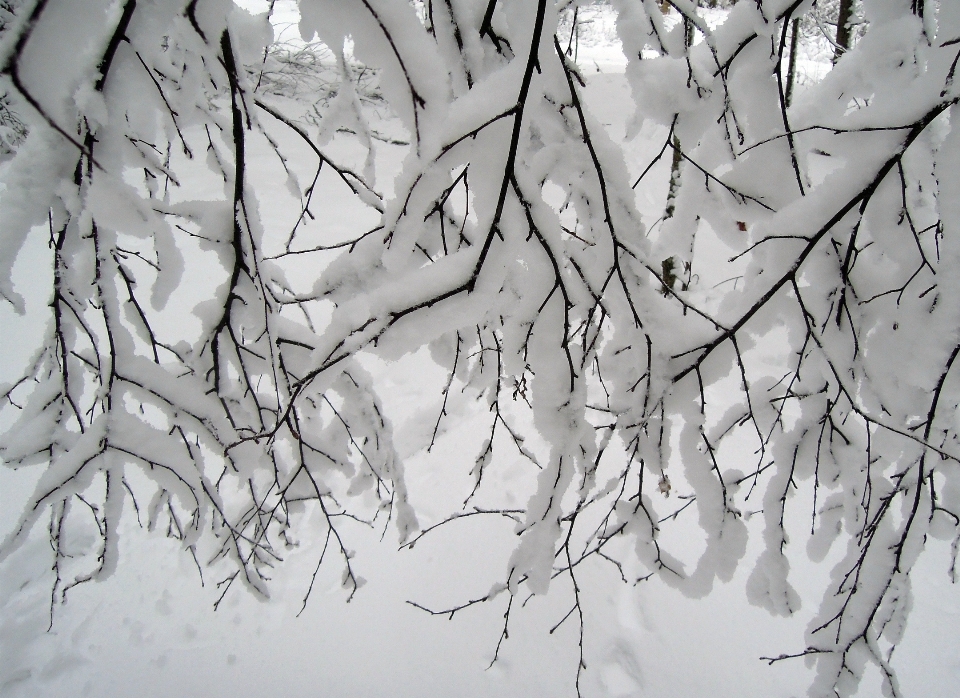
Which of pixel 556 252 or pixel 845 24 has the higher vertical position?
pixel 845 24

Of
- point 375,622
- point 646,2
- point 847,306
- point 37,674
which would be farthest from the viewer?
point 375,622

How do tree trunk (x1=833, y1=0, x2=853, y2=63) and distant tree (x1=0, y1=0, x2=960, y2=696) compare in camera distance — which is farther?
tree trunk (x1=833, y1=0, x2=853, y2=63)

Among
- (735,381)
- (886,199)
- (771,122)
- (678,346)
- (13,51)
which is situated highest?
(735,381)

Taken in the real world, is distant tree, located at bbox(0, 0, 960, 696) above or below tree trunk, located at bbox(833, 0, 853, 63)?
below

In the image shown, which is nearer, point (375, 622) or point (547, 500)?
point (547, 500)

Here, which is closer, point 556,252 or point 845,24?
point 556,252

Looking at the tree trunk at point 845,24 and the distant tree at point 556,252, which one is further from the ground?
the tree trunk at point 845,24

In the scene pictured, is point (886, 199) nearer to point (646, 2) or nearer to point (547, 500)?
point (646, 2)

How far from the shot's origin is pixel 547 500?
91cm

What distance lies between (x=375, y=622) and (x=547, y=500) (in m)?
1.81

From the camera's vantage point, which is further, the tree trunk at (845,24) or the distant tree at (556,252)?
the tree trunk at (845,24)

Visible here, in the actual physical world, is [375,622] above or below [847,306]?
below

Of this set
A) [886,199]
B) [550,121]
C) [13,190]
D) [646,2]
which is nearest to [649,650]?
[886,199]

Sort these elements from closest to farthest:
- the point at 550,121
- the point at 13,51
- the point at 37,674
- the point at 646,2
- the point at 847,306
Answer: the point at 13,51
the point at 550,121
the point at 847,306
the point at 646,2
the point at 37,674
